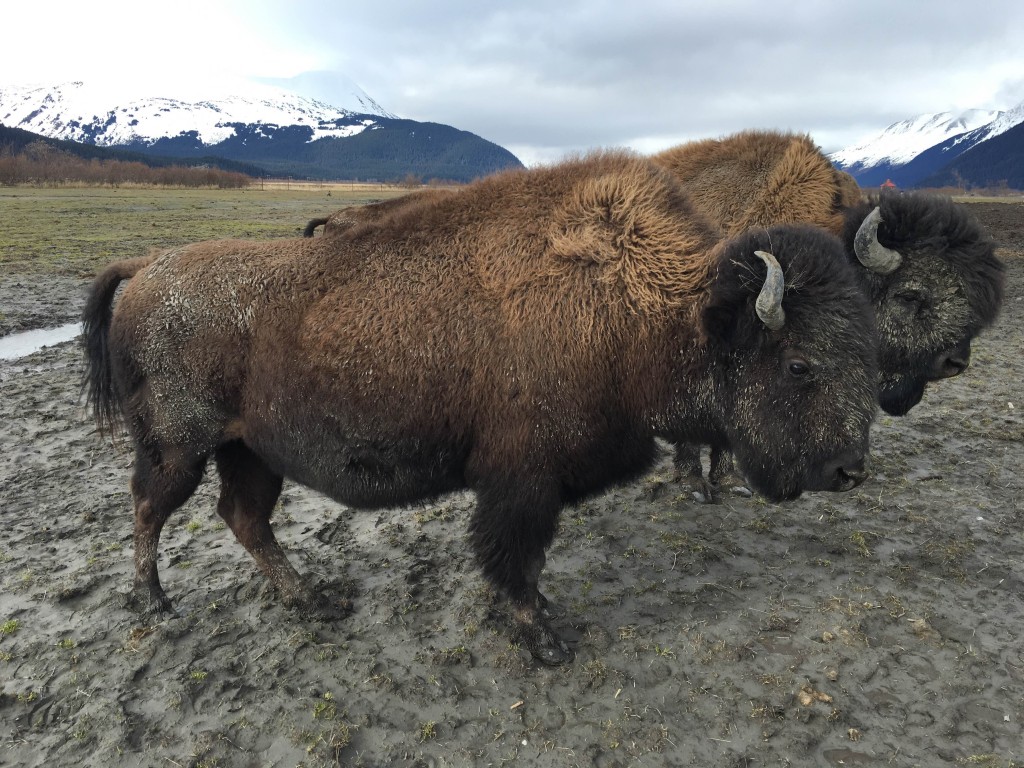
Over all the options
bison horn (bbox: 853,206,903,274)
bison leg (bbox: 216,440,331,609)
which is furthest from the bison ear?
bison leg (bbox: 216,440,331,609)

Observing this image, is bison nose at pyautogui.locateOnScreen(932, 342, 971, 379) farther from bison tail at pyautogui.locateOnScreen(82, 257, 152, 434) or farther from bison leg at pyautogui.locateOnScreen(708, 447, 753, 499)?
bison tail at pyautogui.locateOnScreen(82, 257, 152, 434)

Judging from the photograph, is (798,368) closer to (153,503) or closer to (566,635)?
(566,635)

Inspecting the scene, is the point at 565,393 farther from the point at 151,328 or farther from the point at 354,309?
the point at 151,328

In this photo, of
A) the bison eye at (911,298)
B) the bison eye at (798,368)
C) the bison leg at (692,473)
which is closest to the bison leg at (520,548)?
the bison eye at (798,368)

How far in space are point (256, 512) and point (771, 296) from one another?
3.41 meters

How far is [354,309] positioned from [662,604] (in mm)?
2644

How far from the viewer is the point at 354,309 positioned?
3492mm

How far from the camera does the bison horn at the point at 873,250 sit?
15.1ft

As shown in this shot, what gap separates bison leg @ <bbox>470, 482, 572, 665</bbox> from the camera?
134 inches

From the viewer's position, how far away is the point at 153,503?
4.04m

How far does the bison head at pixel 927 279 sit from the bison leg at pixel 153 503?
4.89 m

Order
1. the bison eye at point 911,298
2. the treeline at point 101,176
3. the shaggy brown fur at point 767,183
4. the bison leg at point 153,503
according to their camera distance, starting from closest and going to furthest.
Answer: the bison leg at point 153,503
the bison eye at point 911,298
the shaggy brown fur at point 767,183
the treeline at point 101,176

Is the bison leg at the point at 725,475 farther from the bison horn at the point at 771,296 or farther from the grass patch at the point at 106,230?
the grass patch at the point at 106,230

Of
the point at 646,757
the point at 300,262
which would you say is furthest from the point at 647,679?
the point at 300,262
